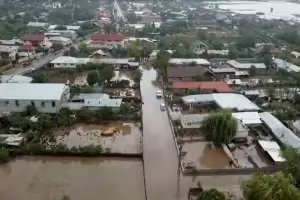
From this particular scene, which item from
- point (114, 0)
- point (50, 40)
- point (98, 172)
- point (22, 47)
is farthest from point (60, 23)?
point (98, 172)

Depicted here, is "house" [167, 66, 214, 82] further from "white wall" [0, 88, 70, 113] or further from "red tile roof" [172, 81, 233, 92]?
"white wall" [0, 88, 70, 113]

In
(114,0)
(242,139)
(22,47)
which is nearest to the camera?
(242,139)

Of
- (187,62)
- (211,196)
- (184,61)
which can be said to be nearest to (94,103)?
(211,196)

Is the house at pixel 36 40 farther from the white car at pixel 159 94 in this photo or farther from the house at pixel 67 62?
the white car at pixel 159 94

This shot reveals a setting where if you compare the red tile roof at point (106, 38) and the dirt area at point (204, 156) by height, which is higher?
the red tile roof at point (106, 38)

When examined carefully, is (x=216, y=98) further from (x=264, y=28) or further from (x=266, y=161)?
(x=264, y=28)

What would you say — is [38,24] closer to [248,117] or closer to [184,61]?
[184,61]

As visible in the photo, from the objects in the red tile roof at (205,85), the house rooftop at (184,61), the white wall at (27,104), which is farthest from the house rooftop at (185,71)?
the white wall at (27,104)
